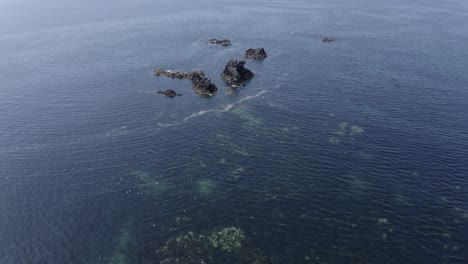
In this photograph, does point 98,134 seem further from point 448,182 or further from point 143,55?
point 448,182

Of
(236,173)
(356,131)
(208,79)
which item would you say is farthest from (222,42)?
(236,173)

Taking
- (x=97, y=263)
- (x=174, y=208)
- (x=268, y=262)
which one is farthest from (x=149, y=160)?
(x=268, y=262)

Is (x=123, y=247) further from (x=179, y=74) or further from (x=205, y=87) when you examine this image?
(x=179, y=74)

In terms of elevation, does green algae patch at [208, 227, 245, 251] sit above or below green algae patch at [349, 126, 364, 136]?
below

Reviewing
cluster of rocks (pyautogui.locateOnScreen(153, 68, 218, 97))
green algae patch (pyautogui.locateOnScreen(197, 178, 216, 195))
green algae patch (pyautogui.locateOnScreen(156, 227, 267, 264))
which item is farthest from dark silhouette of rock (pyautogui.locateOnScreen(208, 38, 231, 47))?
green algae patch (pyautogui.locateOnScreen(156, 227, 267, 264))

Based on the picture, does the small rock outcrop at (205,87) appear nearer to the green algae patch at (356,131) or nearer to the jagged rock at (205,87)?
the jagged rock at (205,87)

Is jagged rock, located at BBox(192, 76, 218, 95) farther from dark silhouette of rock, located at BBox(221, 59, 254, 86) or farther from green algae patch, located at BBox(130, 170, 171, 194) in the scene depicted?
green algae patch, located at BBox(130, 170, 171, 194)
